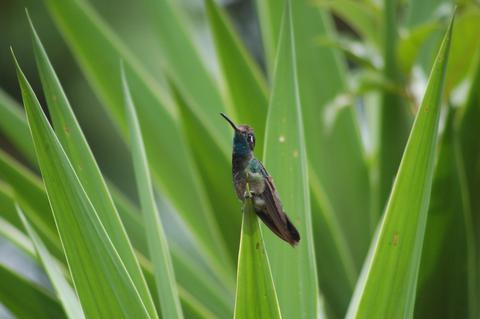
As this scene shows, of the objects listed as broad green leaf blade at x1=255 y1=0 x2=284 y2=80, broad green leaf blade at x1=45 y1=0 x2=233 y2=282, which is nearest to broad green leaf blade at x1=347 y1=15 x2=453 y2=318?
broad green leaf blade at x1=45 y1=0 x2=233 y2=282

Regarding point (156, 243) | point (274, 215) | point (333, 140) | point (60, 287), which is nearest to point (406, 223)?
point (274, 215)

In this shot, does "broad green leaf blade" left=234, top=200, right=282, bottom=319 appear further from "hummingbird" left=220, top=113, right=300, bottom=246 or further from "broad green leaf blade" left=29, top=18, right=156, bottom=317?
"broad green leaf blade" left=29, top=18, right=156, bottom=317

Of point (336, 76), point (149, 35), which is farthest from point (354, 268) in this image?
point (149, 35)

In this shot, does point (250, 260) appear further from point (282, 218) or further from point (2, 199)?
point (2, 199)

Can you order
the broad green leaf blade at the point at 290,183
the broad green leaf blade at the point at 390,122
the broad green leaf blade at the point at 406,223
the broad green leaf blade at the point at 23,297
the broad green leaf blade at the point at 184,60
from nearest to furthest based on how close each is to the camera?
the broad green leaf blade at the point at 406,223, the broad green leaf blade at the point at 290,183, the broad green leaf blade at the point at 23,297, the broad green leaf blade at the point at 390,122, the broad green leaf blade at the point at 184,60

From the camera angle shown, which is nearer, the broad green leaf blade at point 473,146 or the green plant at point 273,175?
the green plant at point 273,175

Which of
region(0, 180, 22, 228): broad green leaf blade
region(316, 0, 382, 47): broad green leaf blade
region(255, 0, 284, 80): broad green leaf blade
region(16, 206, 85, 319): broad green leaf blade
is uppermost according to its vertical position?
region(255, 0, 284, 80): broad green leaf blade

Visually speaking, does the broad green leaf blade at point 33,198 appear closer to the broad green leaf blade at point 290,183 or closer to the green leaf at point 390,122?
the broad green leaf blade at point 290,183

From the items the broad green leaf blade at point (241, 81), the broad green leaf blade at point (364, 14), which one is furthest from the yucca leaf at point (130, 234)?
the broad green leaf blade at point (364, 14)
